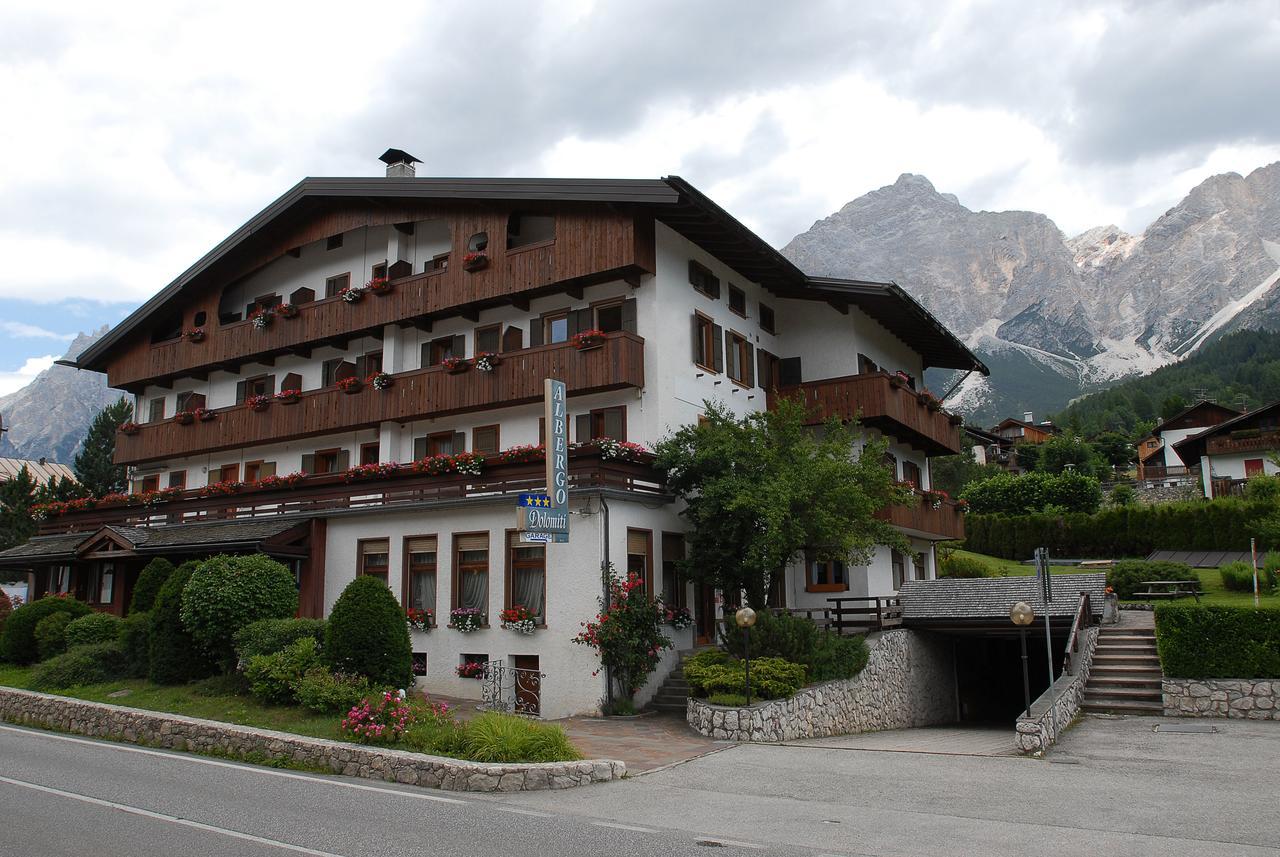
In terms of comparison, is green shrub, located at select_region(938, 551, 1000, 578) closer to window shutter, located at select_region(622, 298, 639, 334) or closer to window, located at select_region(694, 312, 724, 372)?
window, located at select_region(694, 312, 724, 372)

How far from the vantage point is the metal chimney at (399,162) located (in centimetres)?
3216

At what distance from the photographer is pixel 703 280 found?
26406 mm

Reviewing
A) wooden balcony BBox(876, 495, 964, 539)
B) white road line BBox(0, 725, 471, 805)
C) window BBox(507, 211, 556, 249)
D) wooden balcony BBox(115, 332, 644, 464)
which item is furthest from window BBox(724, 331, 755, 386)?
white road line BBox(0, 725, 471, 805)

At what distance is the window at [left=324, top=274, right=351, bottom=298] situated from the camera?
101ft

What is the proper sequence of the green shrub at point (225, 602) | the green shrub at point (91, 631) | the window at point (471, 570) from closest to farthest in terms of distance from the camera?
the green shrub at point (225, 602) < the window at point (471, 570) < the green shrub at point (91, 631)

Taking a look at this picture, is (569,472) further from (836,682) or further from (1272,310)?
(1272,310)

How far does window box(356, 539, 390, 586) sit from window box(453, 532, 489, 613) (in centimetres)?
233

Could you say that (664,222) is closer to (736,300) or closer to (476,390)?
(736,300)

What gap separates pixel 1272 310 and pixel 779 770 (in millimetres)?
223056

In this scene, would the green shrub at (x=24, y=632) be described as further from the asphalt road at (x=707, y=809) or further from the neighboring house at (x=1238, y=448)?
the neighboring house at (x=1238, y=448)

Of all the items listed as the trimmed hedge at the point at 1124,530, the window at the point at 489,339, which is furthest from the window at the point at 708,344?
the trimmed hedge at the point at 1124,530

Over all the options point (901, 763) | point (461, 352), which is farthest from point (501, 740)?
point (461, 352)

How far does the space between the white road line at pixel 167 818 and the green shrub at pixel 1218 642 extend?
17.1m

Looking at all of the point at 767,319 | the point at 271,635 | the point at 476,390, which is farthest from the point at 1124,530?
the point at 271,635
